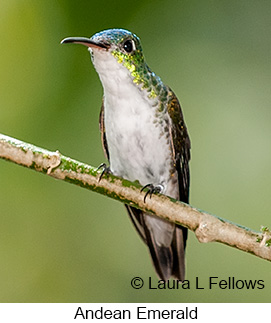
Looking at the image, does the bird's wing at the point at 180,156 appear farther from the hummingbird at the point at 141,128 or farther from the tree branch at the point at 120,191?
the tree branch at the point at 120,191

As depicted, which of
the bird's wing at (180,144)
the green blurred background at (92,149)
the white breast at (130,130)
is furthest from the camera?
the green blurred background at (92,149)

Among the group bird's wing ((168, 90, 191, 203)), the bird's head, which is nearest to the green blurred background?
bird's wing ((168, 90, 191, 203))

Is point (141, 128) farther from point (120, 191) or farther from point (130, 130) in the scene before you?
point (120, 191)

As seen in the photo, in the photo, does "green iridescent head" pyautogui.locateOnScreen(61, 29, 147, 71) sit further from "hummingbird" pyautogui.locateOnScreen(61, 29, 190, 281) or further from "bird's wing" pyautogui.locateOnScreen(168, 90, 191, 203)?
"bird's wing" pyautogui.locateOnScreen(168, 90, 191, 203)

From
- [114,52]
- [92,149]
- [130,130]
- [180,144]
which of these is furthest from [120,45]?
[92,149]

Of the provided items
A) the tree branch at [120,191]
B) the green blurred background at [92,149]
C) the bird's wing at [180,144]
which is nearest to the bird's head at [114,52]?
the bird's wing at [180,144]

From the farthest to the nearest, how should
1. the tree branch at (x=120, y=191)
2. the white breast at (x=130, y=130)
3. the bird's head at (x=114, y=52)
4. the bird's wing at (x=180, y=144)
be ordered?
1. the bird's wing at (x=180, y=144)
2. the white breast at (x=130, y=130)
3. the bird's head at (x=114, y=52)
4. the tree branch at (x=120, y=191)
